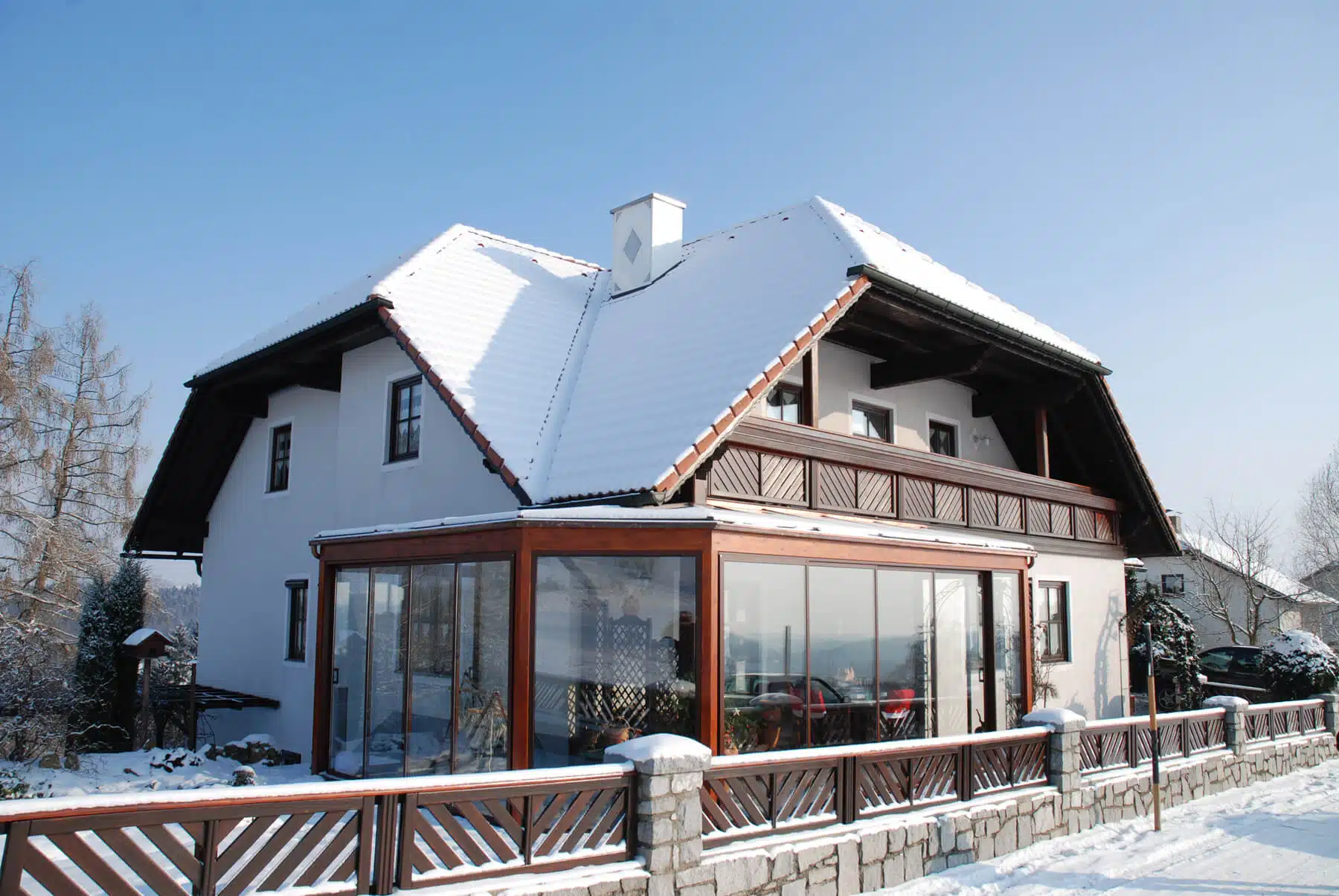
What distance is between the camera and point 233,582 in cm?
→ 1647

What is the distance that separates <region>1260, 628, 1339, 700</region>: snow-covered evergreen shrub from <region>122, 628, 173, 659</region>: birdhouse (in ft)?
61.4

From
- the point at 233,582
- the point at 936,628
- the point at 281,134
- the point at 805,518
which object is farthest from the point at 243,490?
the point at 936,628

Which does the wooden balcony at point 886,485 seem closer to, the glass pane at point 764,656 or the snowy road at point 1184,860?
the glass pane at point 764,656

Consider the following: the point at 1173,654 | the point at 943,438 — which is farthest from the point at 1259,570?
the point at 943,438

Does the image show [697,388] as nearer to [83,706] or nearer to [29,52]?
[83,706]

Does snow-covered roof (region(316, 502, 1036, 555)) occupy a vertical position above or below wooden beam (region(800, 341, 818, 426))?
below

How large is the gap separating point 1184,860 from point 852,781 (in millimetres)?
3951

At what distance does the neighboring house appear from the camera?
9.42 m

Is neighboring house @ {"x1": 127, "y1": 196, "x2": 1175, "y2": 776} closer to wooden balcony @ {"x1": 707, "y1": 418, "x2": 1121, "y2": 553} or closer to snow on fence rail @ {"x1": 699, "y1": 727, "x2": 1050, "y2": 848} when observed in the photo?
wooden balcony @ {"x1": 707, "y1": 418, "x2": 1121, "y2": 553}

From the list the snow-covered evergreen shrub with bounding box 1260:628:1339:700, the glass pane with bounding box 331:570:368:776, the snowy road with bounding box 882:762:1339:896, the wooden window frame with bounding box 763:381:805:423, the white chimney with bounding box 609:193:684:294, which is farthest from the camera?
the snow-covered evergreen shrub with bounding box 1260:628:1339:700

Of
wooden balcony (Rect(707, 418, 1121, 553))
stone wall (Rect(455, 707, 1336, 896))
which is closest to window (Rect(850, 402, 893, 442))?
wooden balcony (Rect(707, 418, 1121, 553))

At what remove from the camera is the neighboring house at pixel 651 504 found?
371 inches

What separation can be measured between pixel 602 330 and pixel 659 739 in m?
8.23

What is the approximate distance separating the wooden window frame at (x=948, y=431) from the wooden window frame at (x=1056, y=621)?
2.58 metres
